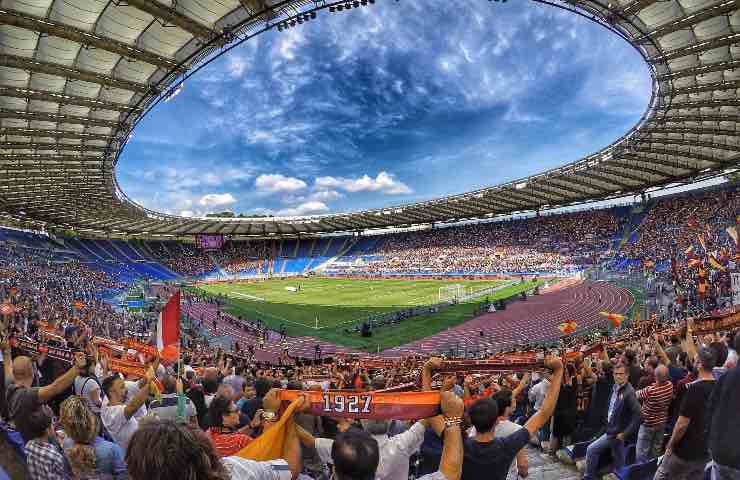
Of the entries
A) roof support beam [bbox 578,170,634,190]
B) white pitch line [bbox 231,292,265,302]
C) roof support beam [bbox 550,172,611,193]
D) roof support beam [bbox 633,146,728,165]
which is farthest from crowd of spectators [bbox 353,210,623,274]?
white pitch line [bbox 231,292,265,302]

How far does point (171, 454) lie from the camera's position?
1.62 meters

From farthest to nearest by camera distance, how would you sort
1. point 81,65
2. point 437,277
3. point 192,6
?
1. point 437,277
2. point 81,65
3. point 192,6

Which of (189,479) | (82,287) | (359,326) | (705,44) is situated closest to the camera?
(189,479)

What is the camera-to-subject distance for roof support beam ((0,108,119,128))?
1819 centimetres

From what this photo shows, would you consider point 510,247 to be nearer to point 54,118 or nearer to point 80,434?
point 54,118

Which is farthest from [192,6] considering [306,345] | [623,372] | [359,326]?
[359,326]

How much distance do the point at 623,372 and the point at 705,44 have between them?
18171 mm

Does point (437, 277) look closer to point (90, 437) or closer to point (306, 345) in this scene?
point (306, 345)

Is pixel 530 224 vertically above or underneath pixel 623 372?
above

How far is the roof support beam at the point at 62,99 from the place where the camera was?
53.7 ft

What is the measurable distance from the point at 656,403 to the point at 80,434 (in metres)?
5.34

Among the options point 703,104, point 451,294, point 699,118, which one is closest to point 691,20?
point 703,104

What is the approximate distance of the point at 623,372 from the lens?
4.62m

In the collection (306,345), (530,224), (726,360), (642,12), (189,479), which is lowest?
(306,345)
